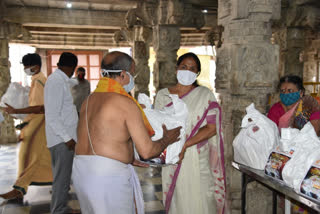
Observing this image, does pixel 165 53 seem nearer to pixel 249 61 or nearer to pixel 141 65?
pixel 141 65

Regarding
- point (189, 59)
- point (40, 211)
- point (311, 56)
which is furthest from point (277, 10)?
point (311, 56)

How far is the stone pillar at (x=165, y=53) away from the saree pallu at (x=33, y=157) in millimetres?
2876

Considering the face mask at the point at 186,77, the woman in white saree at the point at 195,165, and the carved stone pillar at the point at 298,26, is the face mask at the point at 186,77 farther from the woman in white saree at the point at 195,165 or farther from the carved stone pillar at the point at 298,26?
the carved stone pillar at the point at 298,26

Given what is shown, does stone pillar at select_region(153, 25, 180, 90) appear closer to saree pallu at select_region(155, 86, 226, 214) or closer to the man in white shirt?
the man in white shirt

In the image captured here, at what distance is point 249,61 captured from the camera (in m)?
2.66

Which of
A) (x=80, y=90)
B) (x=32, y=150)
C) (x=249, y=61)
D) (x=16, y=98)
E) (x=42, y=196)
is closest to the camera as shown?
(x=249, y=61)

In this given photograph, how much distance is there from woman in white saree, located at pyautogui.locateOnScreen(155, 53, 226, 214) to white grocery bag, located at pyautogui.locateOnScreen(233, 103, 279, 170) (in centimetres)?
25

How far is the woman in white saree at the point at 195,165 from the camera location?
2.27 meters

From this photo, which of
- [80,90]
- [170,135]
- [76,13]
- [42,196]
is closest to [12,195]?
[42,196]

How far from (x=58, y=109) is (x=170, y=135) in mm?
1394

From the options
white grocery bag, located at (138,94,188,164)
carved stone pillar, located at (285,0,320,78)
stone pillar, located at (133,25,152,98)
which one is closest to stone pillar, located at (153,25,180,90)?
stone pillar, located at (133,25,152,98)

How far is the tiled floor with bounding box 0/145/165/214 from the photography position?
11.3 ft

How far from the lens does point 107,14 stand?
26.7 ft

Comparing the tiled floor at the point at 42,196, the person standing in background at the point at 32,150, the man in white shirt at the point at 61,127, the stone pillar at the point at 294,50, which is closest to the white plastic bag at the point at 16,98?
the person standing in background at the point at 32,150
